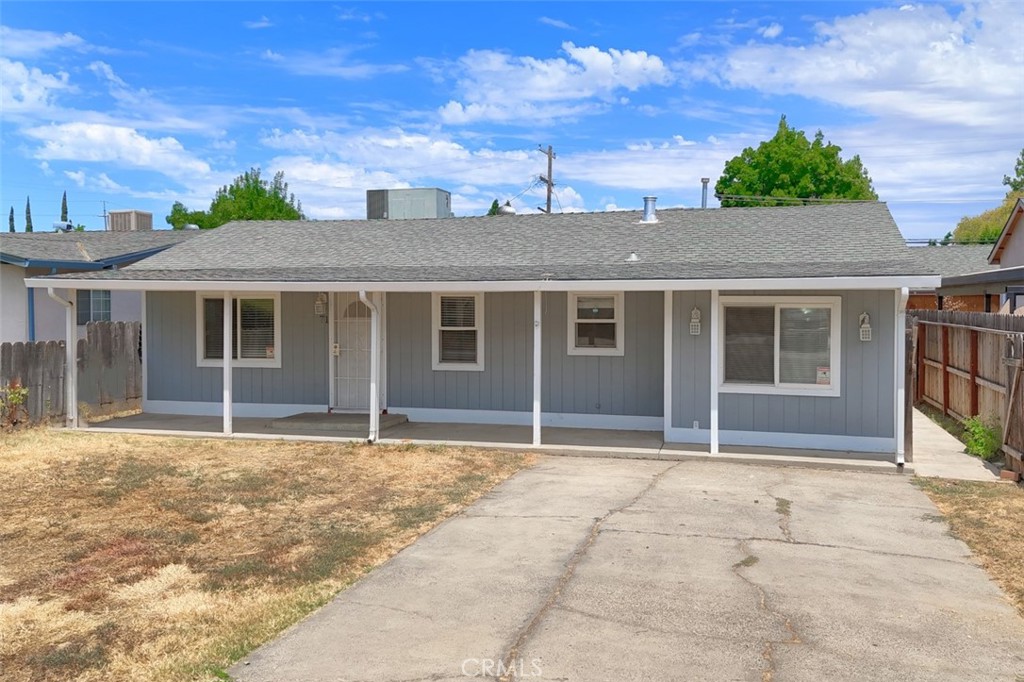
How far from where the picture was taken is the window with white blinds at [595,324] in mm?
12805

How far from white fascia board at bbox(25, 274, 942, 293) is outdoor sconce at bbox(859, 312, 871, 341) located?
89cm

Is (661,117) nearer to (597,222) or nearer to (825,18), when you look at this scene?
(825,18)

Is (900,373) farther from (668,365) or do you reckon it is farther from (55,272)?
(55,272)

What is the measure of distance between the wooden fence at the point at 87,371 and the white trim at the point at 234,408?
0.76 m

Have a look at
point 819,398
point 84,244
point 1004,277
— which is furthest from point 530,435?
point 84,244

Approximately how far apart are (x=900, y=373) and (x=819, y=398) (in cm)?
109

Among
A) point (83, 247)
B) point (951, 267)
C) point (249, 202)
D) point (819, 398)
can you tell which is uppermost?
point (249, 202)

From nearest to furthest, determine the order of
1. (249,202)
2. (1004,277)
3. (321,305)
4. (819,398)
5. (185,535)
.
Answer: (185,535)
(819,398)
(321,305)
(1004,277)
(249,202)

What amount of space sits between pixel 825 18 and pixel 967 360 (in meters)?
10.6

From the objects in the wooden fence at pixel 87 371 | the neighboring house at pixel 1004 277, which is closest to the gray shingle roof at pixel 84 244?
the wooden fence at pixel 87 371

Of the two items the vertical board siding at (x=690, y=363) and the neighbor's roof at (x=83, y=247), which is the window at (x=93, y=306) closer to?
the neighbor's roof at (x=83, y=247)

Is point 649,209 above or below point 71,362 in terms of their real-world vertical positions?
above

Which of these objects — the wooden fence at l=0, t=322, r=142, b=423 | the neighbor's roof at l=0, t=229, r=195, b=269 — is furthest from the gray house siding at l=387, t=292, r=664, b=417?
the neighbor's roof at l=0, t=229, r=195, b=269

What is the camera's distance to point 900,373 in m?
10.3
